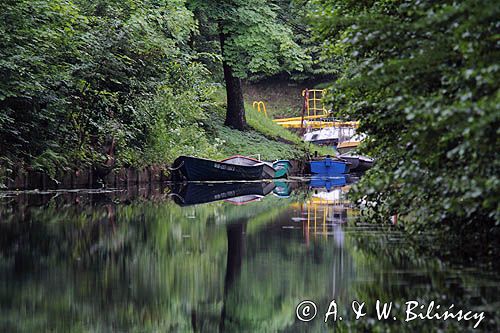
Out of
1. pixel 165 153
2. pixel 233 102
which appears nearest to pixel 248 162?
pixel 165 153

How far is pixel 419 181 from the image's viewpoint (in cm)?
812

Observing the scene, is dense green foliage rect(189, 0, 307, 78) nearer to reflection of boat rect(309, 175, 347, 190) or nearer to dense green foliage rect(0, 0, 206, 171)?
dense green foliage rect(0, 0, 206, 171)

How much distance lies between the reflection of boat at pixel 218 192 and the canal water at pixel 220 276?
541 centimetres

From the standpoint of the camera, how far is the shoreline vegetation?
7094 millimetres

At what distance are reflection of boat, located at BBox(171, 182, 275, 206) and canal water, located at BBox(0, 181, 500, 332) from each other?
541 cm

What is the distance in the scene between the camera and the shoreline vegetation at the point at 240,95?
7.09 m

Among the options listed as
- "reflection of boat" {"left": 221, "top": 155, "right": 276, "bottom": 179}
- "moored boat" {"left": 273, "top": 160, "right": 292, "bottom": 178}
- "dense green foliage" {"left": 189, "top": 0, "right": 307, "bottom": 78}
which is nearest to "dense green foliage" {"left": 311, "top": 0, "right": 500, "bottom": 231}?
"reflection of boat" {"left": 221, "top": 155, "right": 276, "bottom": 179}

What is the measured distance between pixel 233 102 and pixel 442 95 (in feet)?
97.8

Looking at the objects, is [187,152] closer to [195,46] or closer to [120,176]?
[120,176]

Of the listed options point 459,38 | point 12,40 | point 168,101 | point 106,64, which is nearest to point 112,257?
point 459,38

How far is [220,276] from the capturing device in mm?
8547

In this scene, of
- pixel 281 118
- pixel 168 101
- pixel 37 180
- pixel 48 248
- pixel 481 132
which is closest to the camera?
pixel 481 132

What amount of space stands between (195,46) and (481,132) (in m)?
31.2

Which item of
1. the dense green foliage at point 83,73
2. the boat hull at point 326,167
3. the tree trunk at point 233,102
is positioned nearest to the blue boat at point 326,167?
the boat hull at point 326,167
